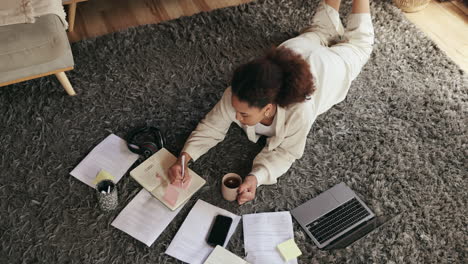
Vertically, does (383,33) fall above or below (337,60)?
below

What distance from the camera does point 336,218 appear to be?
180 centimetres

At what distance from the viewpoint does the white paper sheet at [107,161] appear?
1886mm

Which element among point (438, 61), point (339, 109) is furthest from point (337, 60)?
point (438, 61)

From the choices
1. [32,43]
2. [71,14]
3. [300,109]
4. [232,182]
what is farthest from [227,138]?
[71,14]

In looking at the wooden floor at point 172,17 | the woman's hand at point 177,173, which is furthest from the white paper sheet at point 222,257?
the wooden floor at point 172,17

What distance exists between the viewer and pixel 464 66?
8.10 feet

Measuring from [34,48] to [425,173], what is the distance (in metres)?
1.82

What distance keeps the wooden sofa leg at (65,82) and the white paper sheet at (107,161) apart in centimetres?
35

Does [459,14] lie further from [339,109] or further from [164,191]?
[164,191]

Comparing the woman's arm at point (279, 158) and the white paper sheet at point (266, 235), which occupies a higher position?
the woman's arm at point (279, 158)

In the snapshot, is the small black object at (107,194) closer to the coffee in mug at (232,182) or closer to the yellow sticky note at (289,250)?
the coffee in mug at (232,182)

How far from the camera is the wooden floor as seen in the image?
253 cm

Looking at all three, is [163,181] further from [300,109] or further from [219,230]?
[300,109]

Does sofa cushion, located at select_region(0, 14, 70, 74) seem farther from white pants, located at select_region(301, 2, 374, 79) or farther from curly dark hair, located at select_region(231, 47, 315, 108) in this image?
white pants, located at select_region(301, 2, 374, 79)
